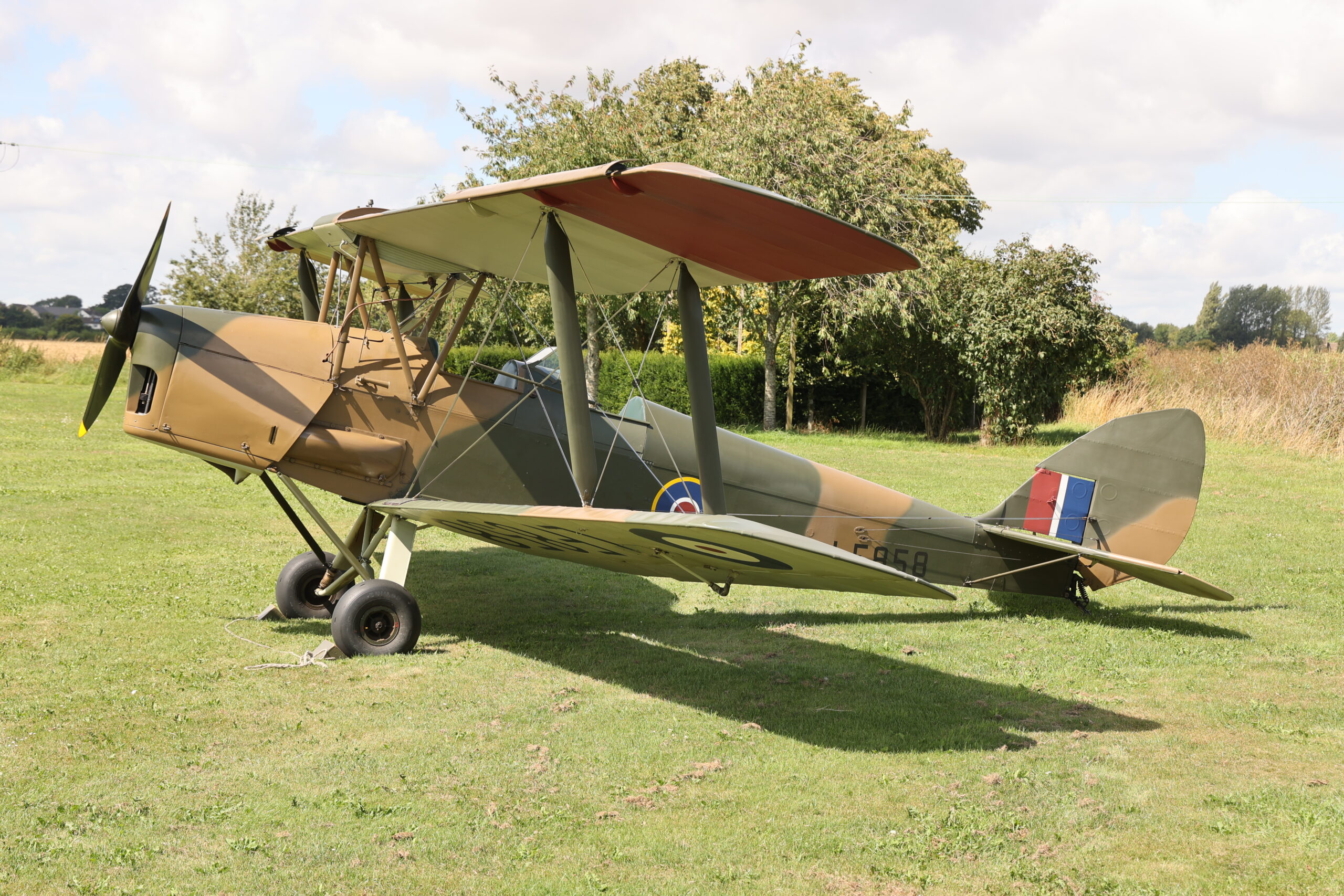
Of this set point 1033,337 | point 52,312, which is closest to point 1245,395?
point 1033,337

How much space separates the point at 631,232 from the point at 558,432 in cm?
180

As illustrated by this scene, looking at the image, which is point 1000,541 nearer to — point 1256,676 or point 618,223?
point 1256,676

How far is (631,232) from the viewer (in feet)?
18.7

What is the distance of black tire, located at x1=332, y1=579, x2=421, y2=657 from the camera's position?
616 centimetres

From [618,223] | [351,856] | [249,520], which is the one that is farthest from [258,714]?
[249,520]

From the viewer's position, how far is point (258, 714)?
16.9 feet

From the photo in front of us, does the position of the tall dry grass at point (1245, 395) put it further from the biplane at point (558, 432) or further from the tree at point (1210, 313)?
the tree at point (1210, 313)

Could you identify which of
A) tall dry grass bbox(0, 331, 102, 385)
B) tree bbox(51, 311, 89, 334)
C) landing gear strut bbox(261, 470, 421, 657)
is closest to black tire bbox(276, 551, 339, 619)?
landing gear strut bbox(261, 470, 421, 657)

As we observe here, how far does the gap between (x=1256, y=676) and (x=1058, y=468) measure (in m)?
2.07

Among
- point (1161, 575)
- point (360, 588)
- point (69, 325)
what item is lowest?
point (360, 588)

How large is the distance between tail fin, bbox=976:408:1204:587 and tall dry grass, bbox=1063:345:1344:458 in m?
9.89

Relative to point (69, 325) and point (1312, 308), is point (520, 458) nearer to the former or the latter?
point (69, 325)

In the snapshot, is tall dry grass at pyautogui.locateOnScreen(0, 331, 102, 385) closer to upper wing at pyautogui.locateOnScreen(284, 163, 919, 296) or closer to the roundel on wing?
upper wing at pyautogui.locateOnScreen(284, 163, 919, 296)

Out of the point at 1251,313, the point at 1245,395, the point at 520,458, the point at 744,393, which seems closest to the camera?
the point at 520,458
